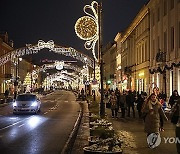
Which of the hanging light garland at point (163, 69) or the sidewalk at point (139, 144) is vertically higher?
the hanging light garland at point (163, 69)

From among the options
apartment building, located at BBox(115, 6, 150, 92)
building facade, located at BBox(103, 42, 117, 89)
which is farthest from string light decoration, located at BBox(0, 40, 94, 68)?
building facade, located at BBox(103, 42, 117, 89)

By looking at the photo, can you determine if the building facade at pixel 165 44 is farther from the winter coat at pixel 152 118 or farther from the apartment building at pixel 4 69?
the apartment building at pixel 4 69

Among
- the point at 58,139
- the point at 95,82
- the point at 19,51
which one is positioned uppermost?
the point at 19,51

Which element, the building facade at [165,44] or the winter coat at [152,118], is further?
the building facade at [165,44]

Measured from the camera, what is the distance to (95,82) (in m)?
40.4

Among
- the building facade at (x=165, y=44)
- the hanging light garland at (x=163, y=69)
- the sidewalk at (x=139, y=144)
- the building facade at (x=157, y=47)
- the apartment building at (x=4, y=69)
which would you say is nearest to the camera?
the sidewalk at (x=139, y=144)

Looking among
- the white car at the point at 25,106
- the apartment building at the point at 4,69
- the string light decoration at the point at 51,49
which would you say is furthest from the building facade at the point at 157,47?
the apartment building at the point at 4,69

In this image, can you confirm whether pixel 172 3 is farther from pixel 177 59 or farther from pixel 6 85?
pixel 6 85

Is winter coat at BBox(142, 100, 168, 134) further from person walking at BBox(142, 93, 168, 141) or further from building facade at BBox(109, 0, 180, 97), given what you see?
building facade at BBox(109, 0, 180, 97)

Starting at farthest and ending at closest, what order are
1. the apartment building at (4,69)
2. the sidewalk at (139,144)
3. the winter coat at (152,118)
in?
the apartment building at (4,69) → the winter coat at (152,118) → the sidewalk at (139,144)

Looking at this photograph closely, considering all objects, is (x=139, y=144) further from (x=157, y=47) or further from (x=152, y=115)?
(x=157, y=47)

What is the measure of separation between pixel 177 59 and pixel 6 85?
74820 millimetres

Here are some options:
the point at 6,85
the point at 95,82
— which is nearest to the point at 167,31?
the point at 95,82

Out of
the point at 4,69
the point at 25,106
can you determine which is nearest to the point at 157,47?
the point at 25,106
